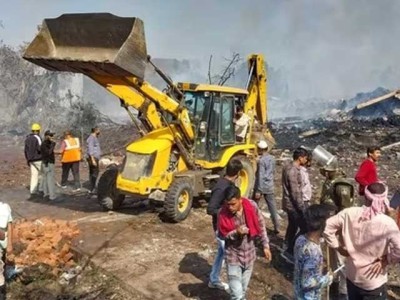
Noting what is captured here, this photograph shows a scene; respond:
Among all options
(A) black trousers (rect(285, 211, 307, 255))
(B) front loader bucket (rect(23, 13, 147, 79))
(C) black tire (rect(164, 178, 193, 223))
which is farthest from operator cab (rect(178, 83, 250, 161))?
(A) black trousers (rect(285, 211, 307, 255))

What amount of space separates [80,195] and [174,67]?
44.3 metres

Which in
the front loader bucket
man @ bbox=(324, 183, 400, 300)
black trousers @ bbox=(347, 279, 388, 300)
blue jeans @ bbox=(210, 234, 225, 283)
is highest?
the front loader bucket

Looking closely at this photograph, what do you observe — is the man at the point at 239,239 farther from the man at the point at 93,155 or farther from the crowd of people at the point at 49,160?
the man at the point at 93,155

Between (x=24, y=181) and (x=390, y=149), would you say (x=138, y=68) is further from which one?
(x=390, y=149)

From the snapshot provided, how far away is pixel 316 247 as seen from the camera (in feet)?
13.5

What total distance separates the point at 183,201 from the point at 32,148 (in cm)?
368

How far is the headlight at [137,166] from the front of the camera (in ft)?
28.9

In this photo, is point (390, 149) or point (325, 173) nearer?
point (325, 173)

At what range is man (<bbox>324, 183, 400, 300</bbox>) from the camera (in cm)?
376

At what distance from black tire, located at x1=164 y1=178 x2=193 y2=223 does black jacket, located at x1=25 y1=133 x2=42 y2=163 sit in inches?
132

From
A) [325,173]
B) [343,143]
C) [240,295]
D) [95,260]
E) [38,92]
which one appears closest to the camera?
[240,295]

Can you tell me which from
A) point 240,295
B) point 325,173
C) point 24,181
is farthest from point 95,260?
point 24,181

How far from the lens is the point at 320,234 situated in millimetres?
4164

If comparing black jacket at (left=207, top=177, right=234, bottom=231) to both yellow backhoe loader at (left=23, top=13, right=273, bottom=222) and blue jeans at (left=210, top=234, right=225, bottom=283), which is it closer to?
blue jeans at (left=210, top=234, right=225, bottom=283)
